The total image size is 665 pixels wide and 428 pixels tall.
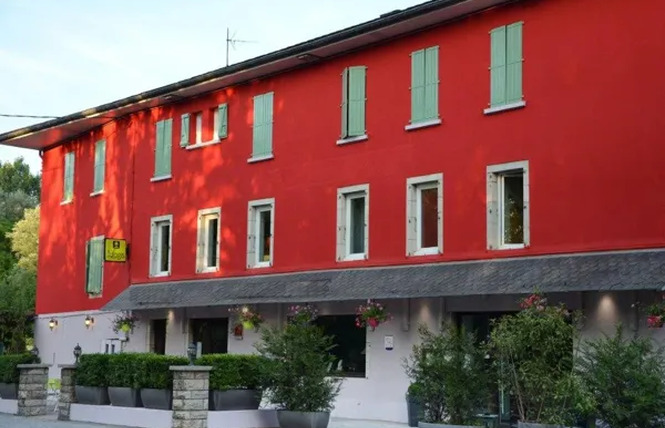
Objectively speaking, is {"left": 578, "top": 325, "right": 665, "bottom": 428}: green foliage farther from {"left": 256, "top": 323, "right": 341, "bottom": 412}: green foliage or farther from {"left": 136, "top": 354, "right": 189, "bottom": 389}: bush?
{"left": 136, "top": 354, "right": 189, "bottom": 389}: bush

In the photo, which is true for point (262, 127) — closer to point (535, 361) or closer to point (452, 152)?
point (452, 152)

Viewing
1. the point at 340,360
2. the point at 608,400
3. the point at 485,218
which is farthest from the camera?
the point at 340,360

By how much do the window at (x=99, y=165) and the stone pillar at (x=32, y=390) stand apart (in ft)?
31.6

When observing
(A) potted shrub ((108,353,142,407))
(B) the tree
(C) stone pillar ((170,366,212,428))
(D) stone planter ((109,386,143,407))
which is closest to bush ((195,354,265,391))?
(C) stone pillar ((170,366,212,428))

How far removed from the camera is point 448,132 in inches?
926

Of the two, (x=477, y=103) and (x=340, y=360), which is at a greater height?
(x=477, y=103)

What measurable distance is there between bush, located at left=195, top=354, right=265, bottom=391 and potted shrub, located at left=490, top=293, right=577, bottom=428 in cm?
478

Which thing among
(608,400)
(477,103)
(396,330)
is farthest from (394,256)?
(608,400)

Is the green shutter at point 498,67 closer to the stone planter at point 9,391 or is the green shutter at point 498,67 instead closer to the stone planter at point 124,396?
the stone planter at point 124,396

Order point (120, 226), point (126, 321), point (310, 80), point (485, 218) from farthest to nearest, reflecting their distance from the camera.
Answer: point (120, 226) → point (126, 321) → point (310, 80) → point (485, 218)

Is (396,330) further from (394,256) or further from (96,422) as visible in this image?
(96,422)

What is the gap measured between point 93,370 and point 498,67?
1046 centimetres

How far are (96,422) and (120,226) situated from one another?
11.5 metres

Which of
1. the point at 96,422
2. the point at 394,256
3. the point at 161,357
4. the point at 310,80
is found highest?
the point at 310,80
